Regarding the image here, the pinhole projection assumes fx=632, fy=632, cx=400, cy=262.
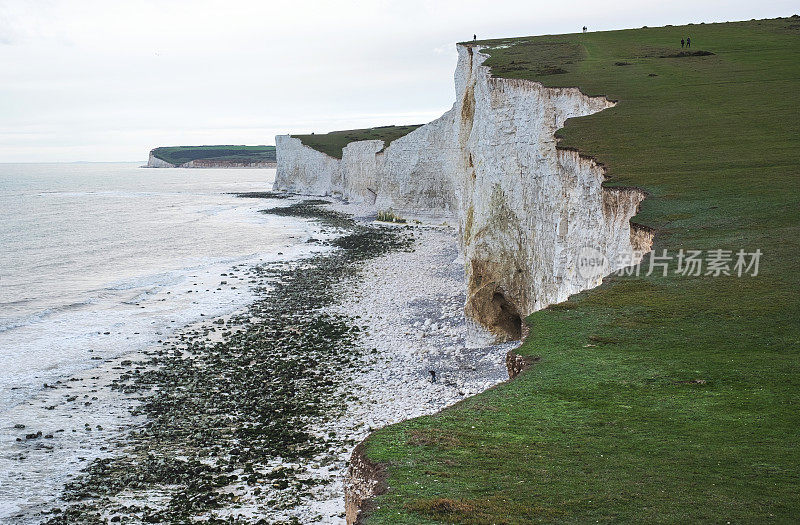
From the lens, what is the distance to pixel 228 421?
2088cm

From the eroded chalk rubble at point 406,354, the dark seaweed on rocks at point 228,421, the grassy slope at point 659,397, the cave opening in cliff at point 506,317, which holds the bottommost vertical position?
the dark seaweed on rocks at point 228,421

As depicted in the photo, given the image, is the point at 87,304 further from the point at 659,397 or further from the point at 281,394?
the point at 659,397

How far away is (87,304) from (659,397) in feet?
119

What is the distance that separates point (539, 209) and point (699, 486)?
58.6ft

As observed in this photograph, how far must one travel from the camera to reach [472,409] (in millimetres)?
11312

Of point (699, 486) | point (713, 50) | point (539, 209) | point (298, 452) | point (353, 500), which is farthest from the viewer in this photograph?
point (713, 50)

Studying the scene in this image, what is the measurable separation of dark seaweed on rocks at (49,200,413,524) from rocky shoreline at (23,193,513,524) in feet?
0.17

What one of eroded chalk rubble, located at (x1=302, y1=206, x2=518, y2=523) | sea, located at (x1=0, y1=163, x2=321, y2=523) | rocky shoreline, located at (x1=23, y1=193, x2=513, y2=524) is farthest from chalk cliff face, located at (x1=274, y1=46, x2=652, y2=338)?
sea, located at (x1=0, y1=163, x2=321, y2=523)

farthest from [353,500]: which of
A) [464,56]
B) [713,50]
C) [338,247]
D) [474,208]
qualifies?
[338,247]

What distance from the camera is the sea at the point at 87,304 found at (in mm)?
19531

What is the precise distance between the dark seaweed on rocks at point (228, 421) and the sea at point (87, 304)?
1.38 meters

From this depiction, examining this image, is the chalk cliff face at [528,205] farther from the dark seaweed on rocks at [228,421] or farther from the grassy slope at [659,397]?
the dark seaweed on rocks at [228,421]

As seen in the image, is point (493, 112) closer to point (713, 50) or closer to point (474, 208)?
point (474, 208)

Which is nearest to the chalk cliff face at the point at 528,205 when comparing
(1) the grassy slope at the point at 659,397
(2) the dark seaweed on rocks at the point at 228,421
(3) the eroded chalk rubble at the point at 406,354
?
(1) the grassy slope at the point at 659,397
